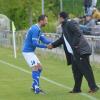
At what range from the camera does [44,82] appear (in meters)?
16.6

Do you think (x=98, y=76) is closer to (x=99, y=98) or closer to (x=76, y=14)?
(x=99, y=98)

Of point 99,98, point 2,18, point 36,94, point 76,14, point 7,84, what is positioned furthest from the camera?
point 2,18

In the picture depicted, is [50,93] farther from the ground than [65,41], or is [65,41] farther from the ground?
[65,41]

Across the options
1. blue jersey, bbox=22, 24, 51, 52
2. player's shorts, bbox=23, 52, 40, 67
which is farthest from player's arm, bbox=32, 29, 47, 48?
player's shorts, bbox=23, 52, 40, 67

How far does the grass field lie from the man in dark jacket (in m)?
0.43

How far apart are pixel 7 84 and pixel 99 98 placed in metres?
4.01

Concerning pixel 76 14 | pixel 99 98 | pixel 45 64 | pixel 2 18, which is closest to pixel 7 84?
pixel 99 98

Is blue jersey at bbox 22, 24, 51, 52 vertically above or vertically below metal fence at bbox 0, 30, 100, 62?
above

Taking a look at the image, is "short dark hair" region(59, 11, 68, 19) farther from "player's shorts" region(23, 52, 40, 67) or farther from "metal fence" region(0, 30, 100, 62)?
"metal fence" region(0, 30, 100, 62)

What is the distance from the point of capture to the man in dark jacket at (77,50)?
13617 millimetres

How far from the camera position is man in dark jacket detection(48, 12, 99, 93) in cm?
1362

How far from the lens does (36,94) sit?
14.0m

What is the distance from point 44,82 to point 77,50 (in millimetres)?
3171

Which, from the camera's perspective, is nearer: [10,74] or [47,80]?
[47,80]
